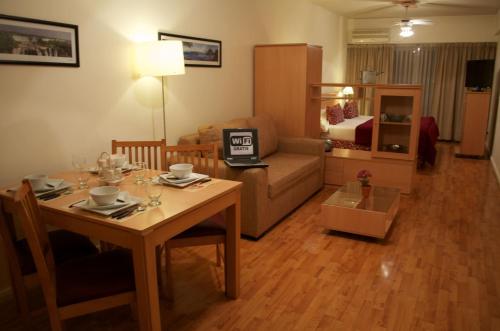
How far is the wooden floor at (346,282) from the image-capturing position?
2.34 metres

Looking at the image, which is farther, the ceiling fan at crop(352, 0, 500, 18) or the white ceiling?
the white ceiling

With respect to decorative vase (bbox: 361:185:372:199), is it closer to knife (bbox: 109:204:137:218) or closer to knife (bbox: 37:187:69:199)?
knife (bbox: 109:204:137:218)

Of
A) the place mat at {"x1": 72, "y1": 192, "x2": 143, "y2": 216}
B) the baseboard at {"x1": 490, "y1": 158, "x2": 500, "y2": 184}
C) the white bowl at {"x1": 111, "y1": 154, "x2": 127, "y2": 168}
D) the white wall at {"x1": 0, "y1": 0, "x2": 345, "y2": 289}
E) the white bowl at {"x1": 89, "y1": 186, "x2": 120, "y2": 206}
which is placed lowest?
the baseboard at {"x1": 490, "y1": 158, "x2": 500, "y2": 184}

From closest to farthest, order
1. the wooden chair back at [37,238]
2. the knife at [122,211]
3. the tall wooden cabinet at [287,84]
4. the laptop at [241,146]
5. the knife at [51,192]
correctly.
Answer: the wooden chair back at [37,238] → the knife at [122,211] → the knife at [51,192] → the laptop at [241,146] → the tall wooden cabinet at [287,84]

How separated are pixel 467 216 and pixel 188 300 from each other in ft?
9.90

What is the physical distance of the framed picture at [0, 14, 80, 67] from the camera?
2.42 meters

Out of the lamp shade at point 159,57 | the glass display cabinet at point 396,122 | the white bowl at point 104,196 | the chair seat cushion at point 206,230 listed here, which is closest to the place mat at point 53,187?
the white bowl at point 104,196

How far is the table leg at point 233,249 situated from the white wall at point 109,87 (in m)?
1.29

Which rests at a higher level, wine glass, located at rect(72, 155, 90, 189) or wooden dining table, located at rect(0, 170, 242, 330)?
wine glass, located at rect(72, 155, 90, 189)

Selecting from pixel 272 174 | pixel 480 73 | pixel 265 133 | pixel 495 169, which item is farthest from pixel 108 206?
pixel 480 73

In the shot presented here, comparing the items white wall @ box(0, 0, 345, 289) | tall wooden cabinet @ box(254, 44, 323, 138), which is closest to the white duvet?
A: tall wooden cabinet @ box(254, 44, 323, 138)

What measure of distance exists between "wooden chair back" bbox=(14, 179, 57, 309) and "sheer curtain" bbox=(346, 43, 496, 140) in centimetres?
816

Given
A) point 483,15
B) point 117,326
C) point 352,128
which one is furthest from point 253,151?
point 483,15

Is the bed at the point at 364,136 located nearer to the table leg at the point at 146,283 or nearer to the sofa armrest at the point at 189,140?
the sofa armrest at the point at 189,140
